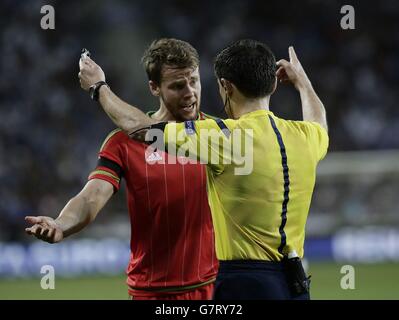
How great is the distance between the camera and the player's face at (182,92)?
5062mm

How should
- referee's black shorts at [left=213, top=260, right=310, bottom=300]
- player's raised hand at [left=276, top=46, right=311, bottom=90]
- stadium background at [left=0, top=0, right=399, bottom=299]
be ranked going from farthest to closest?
stadium background at [left=0, top=0, right=399, bottom=299] → player's raised hand at [left=276, top=46, right=311, bottom=90] → referee's black shorts at [left=213, top=260, right=310, bottom=300]

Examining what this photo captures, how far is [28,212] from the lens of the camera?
1407cm

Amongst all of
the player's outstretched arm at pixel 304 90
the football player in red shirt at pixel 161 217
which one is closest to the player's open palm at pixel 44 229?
the football player in red shirt at pixel 161 217

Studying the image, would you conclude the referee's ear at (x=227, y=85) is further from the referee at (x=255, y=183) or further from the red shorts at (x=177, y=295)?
the red shorts at (x=177, y=295)

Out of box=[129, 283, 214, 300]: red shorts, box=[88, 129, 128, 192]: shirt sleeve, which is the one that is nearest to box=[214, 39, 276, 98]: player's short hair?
box=[88, 129, 128, 192]: shirt sleeve

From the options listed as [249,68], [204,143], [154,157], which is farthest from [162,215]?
[249,68]

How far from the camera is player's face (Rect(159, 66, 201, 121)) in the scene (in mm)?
5062

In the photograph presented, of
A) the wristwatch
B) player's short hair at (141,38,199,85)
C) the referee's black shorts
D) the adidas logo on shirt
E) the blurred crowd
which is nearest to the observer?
the referee's black shorts

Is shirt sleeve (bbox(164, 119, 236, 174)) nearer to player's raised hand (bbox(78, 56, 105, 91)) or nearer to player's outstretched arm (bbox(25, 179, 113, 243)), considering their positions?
player's raised hand (bbox(78, 56, 105, 91))

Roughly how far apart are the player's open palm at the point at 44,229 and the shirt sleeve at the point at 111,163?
0.69 meters

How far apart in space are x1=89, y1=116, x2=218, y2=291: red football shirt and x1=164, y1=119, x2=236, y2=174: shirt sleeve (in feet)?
3.27
